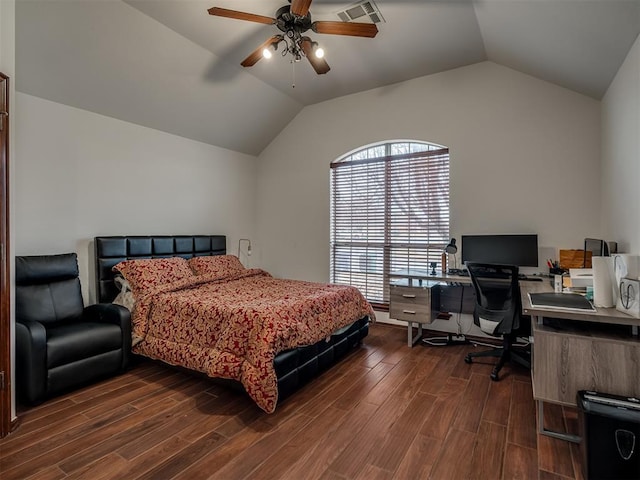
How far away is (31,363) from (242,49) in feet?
11.2

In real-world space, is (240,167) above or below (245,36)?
below

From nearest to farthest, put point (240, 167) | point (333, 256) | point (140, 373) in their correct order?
point (140, 373) < point (333, 256) < point (240, 167)

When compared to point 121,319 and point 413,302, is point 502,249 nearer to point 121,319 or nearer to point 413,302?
point 413,302

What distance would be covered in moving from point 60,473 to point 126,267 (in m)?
2.07

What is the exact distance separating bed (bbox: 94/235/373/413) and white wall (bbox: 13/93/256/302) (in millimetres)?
251

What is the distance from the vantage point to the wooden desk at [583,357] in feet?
5.92

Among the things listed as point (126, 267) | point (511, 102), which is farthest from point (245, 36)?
point (511, 102)

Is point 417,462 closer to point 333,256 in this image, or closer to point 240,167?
point 333,256

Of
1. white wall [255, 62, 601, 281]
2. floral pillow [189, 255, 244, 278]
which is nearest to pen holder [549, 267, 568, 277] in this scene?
white wall [255, 62, 601, 281]

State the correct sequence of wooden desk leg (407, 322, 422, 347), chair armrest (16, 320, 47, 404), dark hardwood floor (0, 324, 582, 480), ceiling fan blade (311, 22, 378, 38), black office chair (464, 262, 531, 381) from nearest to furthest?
1. dark hardwood floor (0, 324, 582, 480)
2. chair armrest (16, 320, 47, 404)
3. ceiling fan blade (311, 22, 378, 38)
4. black office chair (464, 262, 531, 381)
5. wooden desk leg (407, 322, 422, 347)

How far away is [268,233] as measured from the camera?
5.62 m

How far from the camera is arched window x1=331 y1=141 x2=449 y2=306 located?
14.0 ft

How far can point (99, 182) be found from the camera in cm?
366

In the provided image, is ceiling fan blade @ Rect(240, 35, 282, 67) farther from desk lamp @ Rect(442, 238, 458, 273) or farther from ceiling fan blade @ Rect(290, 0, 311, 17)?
desk lamp @ Rect(442, 238, 458, 273)
